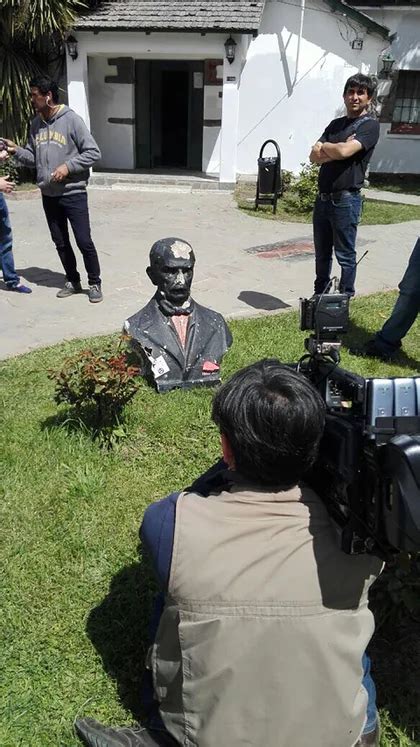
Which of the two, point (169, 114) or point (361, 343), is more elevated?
point (169, 114)

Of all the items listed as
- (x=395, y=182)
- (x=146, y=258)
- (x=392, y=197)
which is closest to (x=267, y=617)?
(x=146, y=258)

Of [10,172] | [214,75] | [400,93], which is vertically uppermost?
[214,75]

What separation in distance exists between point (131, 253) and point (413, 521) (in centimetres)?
721

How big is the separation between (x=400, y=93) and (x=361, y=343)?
1269 centimetres

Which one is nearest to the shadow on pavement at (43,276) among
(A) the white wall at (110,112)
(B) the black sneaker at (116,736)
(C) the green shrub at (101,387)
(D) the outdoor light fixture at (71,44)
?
(C) the green shrub at (101,387)

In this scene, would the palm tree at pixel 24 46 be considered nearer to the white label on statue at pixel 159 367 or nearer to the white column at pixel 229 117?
the white column at pixel 229 117

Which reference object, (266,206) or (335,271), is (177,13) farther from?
(335,271)

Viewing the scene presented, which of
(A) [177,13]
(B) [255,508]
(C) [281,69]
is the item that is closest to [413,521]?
(B) [255,508]

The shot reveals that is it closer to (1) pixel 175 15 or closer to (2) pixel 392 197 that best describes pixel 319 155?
(1) pixel 175 15

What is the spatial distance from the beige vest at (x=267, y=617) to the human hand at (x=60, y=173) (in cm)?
436

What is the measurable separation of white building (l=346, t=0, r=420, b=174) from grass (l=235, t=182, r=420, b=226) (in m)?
3.79

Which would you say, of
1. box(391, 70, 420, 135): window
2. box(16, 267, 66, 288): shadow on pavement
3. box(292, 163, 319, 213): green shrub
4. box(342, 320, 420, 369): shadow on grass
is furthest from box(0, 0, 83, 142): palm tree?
box(342, 320, 420, 369): shadow on grass

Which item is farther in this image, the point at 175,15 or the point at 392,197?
the point at 392,197

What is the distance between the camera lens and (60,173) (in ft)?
17.4
